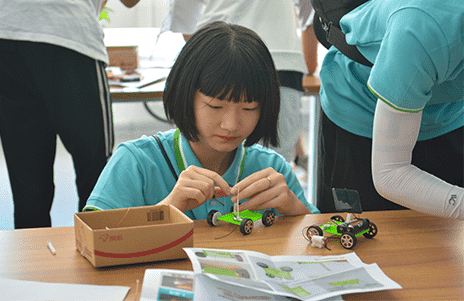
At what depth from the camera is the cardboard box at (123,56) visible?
8.96ft

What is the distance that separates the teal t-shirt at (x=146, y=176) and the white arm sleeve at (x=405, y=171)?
0.91ft

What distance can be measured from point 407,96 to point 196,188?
0.43 meters

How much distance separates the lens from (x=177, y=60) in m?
1.12

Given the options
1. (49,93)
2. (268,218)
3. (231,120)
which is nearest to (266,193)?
(268,218)

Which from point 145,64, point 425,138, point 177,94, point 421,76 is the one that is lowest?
point 145,64

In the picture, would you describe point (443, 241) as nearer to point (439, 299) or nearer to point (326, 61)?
point (439, 299)

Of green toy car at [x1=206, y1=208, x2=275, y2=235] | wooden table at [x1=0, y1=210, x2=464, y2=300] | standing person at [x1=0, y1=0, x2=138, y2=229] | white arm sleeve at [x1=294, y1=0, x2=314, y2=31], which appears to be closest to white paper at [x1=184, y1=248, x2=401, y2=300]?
wooden table at [x1=0, y1=210, x2=464, y2=300]

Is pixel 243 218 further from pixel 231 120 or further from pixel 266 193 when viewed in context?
pixel 231 120

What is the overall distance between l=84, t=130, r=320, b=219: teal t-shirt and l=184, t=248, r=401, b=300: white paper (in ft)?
1.13

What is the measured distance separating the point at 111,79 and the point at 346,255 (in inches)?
72.5

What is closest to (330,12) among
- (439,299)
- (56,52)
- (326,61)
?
(326,61)

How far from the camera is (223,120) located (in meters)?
1.05

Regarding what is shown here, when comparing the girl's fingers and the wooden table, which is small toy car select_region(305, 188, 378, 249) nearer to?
the wooden table

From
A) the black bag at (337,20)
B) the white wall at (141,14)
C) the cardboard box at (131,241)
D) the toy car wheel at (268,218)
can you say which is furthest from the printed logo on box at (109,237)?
the white wall at (141,14)
